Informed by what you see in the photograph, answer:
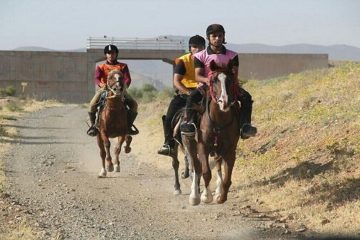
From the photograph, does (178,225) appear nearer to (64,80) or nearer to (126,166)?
(126,166)

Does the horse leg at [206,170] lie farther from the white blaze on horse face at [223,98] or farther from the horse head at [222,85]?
the white blaze on horse face at [223,98]

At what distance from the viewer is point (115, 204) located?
12242 millimetres

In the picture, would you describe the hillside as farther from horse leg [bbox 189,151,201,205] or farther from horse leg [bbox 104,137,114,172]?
horse leg [bbox 104,137,114,172]

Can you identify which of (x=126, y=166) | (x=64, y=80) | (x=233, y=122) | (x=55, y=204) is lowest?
(x=64, y=80)

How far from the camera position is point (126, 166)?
59.0 feet

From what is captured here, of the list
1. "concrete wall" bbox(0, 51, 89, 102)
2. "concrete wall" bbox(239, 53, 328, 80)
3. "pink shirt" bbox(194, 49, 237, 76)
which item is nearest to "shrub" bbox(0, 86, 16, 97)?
"concrete wall" bbox(0, 51, 89, 102)

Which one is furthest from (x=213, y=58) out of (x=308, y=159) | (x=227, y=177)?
(x=308, y=159)

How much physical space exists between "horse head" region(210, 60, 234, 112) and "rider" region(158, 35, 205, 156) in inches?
69.6

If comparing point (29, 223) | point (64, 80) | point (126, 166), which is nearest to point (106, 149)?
point (126, 166)

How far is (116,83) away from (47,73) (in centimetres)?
5384

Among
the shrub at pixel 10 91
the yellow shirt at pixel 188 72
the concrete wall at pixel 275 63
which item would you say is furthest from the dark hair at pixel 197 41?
the concrete wall at pixel 275 63

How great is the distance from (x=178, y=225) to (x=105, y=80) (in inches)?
231

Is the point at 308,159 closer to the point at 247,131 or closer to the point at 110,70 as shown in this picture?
the point at 247,131

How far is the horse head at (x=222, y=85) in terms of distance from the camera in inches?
358
